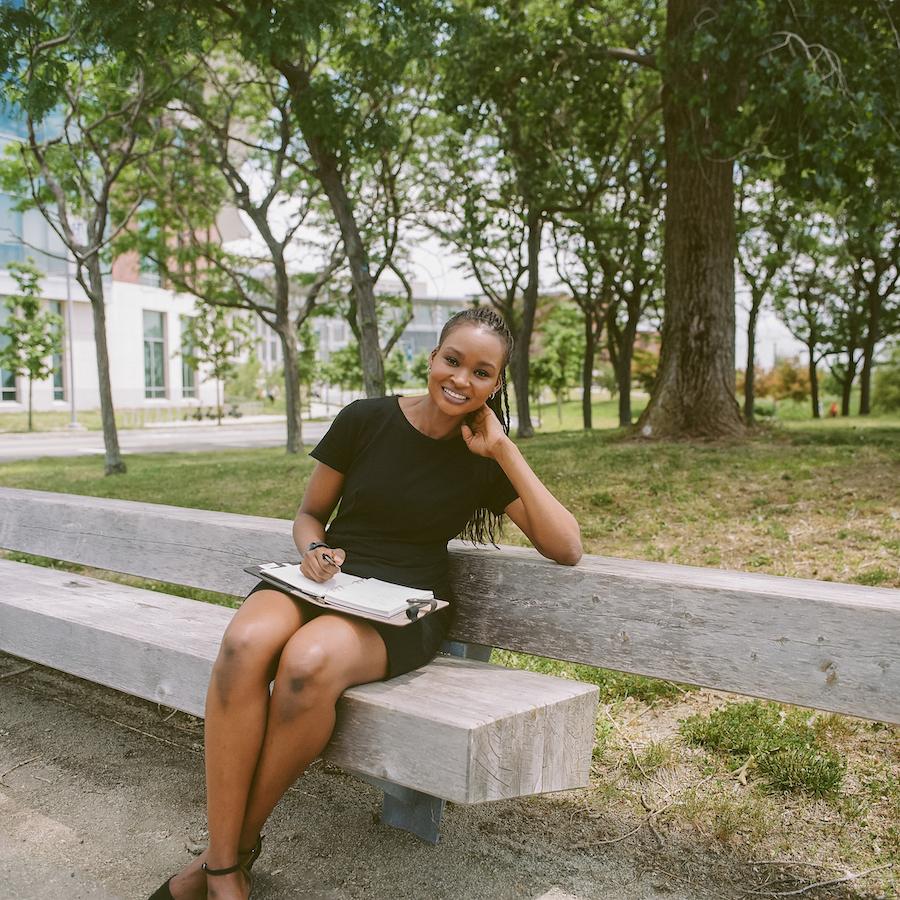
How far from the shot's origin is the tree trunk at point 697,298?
938 centimetres

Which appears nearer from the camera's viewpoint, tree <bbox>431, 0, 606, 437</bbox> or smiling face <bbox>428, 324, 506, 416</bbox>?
smiling face <bbox>428, 324, 506, 416</bbox>

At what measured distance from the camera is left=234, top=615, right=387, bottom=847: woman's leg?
86.7 inches

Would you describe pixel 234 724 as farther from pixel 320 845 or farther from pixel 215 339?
pixel 215 339

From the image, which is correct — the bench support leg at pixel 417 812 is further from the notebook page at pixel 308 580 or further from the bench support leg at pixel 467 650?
the notebook page at pixel 308 580

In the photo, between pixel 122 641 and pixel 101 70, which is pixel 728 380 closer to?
pixel 122 641

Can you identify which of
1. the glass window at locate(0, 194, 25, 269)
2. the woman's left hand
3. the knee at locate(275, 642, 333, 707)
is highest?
the glass window at locate(0, 194, 25, 269)

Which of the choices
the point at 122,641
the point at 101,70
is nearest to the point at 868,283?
the point at 101,70

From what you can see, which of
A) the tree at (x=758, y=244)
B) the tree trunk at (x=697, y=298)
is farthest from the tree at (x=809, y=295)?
the tree trunk at (x=697, y=298)

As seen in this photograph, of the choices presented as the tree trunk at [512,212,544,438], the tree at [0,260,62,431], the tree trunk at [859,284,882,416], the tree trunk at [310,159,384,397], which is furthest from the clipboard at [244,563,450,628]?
the tree trunk at [859,284,882,416]

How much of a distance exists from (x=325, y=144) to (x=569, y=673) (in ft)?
27.6

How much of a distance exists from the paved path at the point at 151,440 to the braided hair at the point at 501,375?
16.3m

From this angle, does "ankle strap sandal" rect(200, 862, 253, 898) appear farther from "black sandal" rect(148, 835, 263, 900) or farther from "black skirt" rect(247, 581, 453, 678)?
"black skirt" rect(247, 581, 453, 678)

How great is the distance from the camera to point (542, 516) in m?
2.58

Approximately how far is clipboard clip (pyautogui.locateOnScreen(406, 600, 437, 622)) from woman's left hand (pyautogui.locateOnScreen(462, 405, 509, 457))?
1.52 feet
